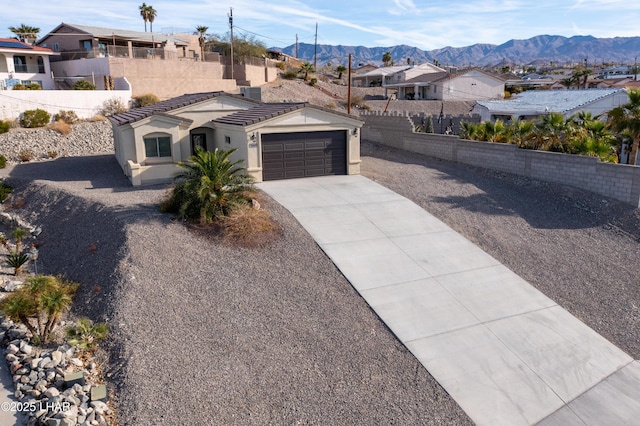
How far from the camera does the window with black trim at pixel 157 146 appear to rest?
2362cm

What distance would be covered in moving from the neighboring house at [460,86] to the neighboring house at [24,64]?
147ft

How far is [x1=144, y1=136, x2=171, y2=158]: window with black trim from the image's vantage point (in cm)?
2362

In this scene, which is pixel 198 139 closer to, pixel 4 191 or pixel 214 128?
pixel 214 128

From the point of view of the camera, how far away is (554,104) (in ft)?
140

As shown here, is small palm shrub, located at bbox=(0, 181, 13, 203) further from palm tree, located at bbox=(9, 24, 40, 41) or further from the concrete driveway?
palm tree, located at bbox=(9, 24, 40, 41)

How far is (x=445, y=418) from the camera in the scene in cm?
1010

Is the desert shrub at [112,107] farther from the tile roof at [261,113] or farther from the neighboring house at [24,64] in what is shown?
the tile roof at [261,113]

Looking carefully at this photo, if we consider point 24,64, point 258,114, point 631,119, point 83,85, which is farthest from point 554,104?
point 24,64

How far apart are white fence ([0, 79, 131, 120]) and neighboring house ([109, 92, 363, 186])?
1455 centimetres

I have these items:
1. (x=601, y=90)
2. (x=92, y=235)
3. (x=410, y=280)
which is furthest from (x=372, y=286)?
(x=601, y=90)

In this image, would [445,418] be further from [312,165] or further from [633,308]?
[312,165]

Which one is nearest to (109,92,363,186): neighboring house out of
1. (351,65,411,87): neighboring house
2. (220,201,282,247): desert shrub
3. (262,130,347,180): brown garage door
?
(262,130,347,180): brown garage door

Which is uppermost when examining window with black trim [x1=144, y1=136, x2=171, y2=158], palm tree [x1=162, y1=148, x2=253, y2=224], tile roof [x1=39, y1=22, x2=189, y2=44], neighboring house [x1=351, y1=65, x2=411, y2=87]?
tile roof [x1=39, y1=22, x2=189, y2=44]

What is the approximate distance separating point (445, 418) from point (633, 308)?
7971 mm
